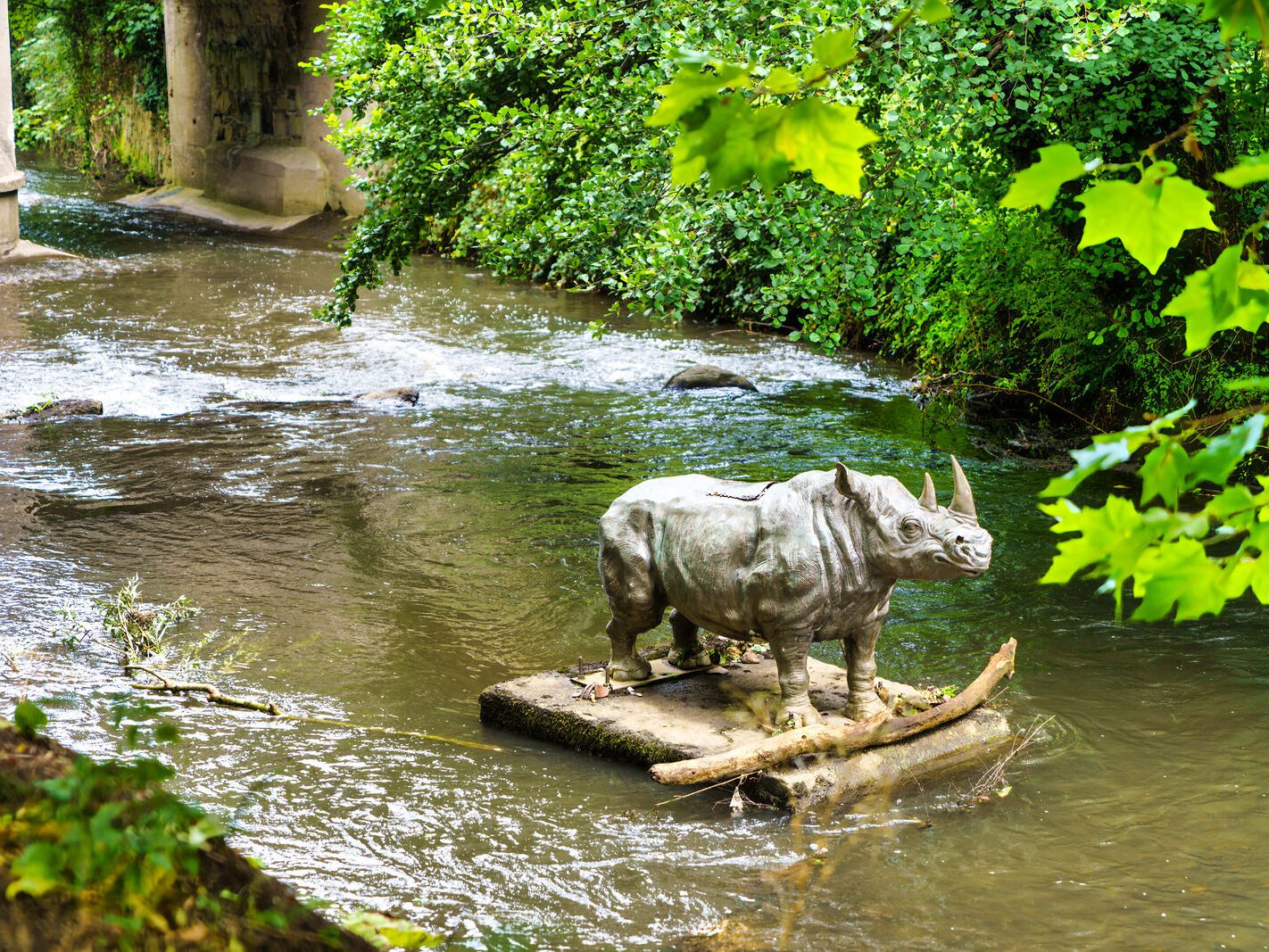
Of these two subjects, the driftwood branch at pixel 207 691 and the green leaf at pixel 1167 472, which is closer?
the green leaf at pixel 1167 472

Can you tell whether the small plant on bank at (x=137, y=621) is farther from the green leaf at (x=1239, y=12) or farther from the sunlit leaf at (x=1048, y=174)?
the green leaf at (x=1239, y=12)

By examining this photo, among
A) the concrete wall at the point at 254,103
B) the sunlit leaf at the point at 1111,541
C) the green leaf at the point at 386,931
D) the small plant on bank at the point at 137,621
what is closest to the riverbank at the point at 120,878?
the green leaf at the point at 386,931

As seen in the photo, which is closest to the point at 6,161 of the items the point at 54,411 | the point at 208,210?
the point at 54,411

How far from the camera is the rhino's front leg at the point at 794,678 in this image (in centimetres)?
619

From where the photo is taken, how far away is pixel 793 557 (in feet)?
20.1

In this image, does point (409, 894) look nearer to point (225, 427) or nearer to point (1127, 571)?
point (1127, 571)

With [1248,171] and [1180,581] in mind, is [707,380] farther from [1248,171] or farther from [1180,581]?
[1180,581]

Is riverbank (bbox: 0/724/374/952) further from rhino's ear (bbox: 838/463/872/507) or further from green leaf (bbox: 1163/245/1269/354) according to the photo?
rhino's ear (bbox: 838/463/872/507)

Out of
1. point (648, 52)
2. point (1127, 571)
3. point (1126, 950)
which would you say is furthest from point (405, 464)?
point (1127, 571)

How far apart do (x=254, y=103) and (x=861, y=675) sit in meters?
28.0

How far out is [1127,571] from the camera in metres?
2.37

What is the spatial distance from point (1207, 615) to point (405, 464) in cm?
707

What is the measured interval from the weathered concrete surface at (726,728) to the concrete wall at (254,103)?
23627 mm

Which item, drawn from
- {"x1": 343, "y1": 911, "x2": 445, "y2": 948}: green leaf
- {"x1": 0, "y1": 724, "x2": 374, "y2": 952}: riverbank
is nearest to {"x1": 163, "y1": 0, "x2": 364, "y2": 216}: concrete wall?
{"x1": 343, "y1": 911, "x2": 445, "y2": 948}: green leaf
